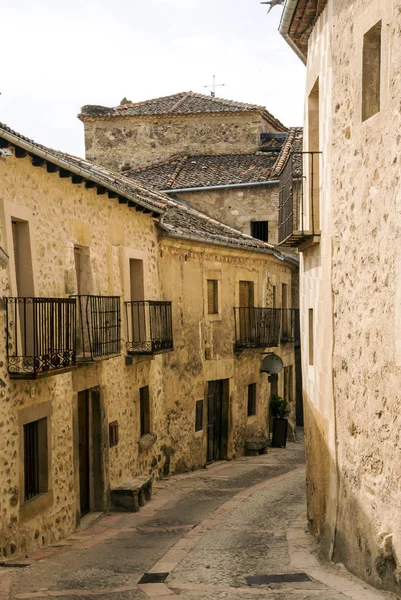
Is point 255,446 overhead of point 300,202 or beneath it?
beneath

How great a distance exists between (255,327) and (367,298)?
1358 cm

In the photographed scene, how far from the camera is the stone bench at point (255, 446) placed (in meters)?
22.4

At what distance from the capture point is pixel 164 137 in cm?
2962

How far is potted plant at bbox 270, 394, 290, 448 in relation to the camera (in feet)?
79.6

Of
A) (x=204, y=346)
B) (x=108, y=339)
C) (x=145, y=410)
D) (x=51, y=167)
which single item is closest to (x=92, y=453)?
(x=108, y=339)

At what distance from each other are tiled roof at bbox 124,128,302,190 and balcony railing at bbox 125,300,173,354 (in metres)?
9.92

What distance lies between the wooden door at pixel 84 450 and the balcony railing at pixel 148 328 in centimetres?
195

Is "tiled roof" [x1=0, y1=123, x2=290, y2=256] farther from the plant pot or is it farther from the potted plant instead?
the plant pot

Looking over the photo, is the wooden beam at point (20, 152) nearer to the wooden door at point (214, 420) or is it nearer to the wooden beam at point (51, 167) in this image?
the wooden beam at point (51, 167)

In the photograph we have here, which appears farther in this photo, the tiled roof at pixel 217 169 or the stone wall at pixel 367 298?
the tiled roof at pixel 217 169

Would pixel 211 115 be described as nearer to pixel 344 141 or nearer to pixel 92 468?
pixel 92 468

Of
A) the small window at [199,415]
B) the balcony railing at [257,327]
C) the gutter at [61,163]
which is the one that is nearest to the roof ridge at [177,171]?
the balcony railing at [257,327]

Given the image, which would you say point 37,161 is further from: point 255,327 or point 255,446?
point 255,446

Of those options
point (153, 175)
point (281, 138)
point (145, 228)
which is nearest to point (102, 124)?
point (153, 175)
